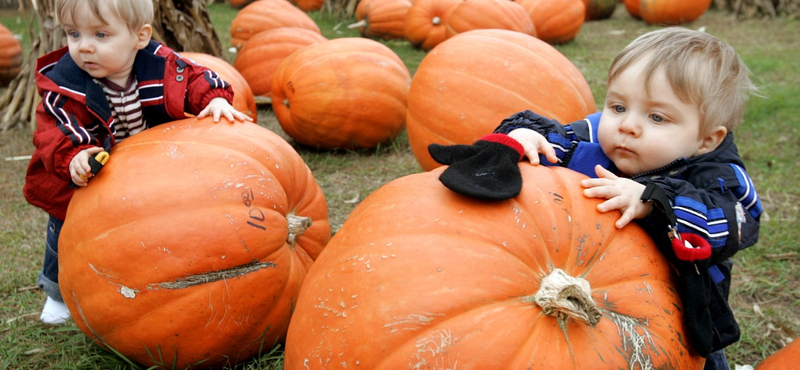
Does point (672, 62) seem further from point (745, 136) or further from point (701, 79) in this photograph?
point (745, 136)

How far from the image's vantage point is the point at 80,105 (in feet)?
9.01

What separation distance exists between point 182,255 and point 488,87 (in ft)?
7.01

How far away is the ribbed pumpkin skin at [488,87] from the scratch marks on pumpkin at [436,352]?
221 cm

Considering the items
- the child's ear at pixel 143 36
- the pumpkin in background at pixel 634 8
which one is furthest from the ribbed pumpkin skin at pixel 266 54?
the pumpkin in background at pixel 634 8

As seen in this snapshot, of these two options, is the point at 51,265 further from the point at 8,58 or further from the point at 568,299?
the point at 8,58

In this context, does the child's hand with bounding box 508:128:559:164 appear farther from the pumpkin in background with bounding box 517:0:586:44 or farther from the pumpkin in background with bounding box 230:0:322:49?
the pumpkin in background with bounding box 517:0:586:44

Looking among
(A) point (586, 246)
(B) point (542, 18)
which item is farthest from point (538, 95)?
(B) point (542, 18)

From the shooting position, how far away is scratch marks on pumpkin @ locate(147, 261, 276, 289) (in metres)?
2.35

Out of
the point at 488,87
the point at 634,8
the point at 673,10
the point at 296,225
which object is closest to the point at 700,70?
the point at 296,225

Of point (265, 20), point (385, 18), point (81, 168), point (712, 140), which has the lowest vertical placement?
point (385, 18)

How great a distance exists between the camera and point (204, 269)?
2.37 metres

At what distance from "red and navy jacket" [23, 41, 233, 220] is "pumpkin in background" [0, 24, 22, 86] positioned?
226 inches

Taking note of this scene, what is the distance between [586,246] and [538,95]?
1929 millimetres

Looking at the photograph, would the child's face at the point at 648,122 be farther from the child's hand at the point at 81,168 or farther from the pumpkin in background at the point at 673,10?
the pumpkin in background at the point at 673,10
